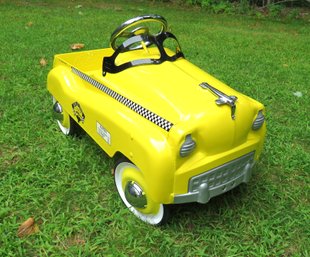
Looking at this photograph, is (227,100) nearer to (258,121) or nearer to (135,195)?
(258,121)

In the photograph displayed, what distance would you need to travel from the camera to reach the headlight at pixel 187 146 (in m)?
1.99

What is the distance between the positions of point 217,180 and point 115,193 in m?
0.77

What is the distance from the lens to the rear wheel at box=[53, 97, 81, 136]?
3100 mm

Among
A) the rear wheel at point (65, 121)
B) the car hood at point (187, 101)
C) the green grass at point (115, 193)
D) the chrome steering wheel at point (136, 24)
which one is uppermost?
the chrome steering wheel at point (136, 24)

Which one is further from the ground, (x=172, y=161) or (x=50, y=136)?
(x=172, y=161)

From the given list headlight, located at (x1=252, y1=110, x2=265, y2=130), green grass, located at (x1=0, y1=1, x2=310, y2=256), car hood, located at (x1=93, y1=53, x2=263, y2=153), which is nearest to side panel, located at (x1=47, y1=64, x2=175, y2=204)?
car hood, located at (x1=93, y1=53, x2=263, y2=153)

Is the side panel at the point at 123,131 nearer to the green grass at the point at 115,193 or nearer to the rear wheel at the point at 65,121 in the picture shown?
the rear wheel at the point at 65,121

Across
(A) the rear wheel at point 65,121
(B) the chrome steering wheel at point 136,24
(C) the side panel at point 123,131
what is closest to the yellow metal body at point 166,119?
(C) the side panel at point 123,131

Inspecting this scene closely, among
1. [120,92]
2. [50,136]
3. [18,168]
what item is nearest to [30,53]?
[50,136]

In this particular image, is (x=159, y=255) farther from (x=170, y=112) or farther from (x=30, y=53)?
A: (x=30, y=53)

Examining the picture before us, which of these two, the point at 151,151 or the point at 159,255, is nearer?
Result: the point at 151,151

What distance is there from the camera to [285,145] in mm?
3289

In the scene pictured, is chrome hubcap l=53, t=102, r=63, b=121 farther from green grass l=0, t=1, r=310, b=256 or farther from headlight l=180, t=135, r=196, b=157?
headlight l=180, t=135, r=196, b=157

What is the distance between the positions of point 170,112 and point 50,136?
1.45 meters
